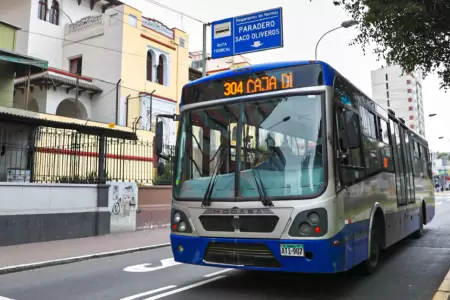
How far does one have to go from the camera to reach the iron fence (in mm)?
12547

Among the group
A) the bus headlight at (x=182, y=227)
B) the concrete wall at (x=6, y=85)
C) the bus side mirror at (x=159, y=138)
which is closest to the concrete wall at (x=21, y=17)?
the concrete wall at (x=6, y=85)

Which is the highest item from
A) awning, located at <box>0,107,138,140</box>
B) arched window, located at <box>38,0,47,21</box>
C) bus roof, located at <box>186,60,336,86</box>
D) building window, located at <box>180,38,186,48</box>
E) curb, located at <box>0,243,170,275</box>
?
arched window, located at <box>38,0,47,21</box>

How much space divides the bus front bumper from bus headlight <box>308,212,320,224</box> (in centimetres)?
24

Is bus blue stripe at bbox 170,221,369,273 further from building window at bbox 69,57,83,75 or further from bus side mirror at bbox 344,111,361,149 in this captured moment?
building window at bbox 69,57,83,75

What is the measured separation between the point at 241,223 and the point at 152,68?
2323 cm

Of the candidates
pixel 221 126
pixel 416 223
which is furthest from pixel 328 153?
pixel 416 223

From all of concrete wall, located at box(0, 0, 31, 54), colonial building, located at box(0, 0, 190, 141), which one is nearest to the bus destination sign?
colonial building, located at box(0, 0, 190, 141)

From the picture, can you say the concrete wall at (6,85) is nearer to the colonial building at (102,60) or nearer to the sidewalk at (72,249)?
the colonial building at (102,60)

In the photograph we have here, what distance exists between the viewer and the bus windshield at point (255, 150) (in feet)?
17.6

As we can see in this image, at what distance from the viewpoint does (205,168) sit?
6027 mm

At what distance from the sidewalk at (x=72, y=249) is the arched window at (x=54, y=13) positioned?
2006 centimetres

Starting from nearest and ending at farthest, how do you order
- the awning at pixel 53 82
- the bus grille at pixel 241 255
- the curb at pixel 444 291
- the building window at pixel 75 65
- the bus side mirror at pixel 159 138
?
the bus grille at pixel 241 255, the curb at pixel 444 291, the bus side mirror at pixel 159 138, the awning at pixel 53 82, the building window at pixel 75 65

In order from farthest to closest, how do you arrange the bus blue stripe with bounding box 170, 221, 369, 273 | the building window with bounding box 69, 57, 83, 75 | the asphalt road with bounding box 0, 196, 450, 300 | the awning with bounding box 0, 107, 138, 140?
the building window with bounding box 69, 57, 83, 75 → the awning with bounding box 0, 107, 138, 140 → the asphalt road with bounding box 0, 196, 450, 300 → the bus blue stripe with bounding box 170, 221, 369, 273

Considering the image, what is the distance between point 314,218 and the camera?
5.16 meters
